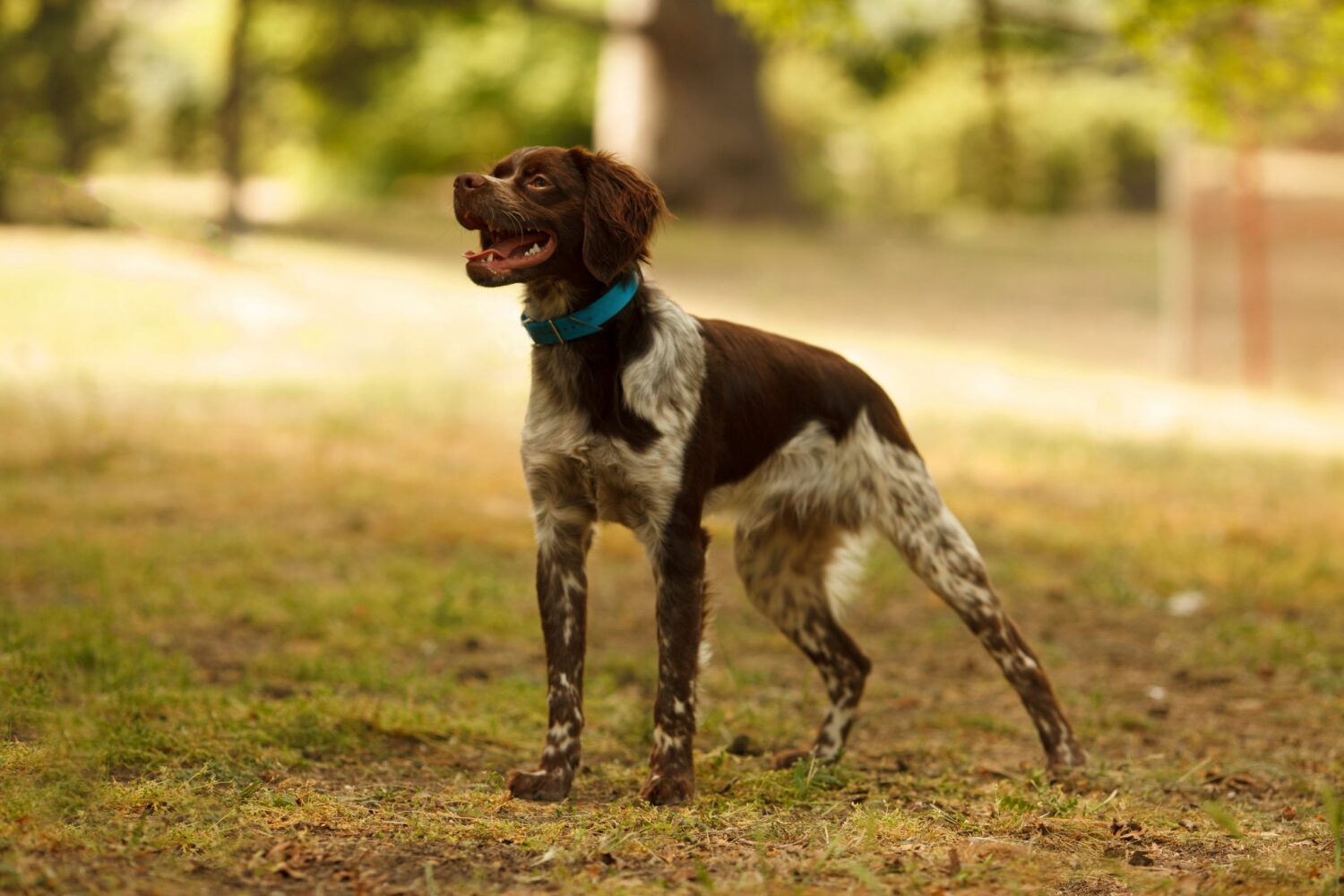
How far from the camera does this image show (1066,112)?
29219mm

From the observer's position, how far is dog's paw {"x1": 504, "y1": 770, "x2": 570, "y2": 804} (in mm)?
4238

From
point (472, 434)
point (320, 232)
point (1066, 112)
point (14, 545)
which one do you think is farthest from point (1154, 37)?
point (1066, 112)

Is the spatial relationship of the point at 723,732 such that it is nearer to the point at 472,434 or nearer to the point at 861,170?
the point at 472,434

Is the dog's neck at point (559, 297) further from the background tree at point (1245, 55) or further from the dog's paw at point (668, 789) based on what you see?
the background tree at point (1245, 55)

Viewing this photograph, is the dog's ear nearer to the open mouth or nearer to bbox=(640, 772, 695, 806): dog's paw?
the open mouth

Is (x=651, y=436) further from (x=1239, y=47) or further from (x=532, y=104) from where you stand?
(x=532, y=104)

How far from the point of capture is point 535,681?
A: 18.7 ft

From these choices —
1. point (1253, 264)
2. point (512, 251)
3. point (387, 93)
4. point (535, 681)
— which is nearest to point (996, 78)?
point (535, 681)

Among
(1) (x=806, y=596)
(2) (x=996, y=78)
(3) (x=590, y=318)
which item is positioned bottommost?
(1) (x=806, y=596)

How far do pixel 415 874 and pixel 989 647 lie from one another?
84.5 inches

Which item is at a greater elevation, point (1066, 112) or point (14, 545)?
point (1066, 112)

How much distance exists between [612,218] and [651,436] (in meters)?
0.58

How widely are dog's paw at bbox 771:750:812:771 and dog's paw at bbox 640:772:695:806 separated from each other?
2.03 ft

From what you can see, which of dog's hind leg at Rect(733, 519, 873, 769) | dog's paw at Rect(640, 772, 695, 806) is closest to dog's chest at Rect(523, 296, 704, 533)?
dog's paw at Rect(640, 772, 695, 806)
